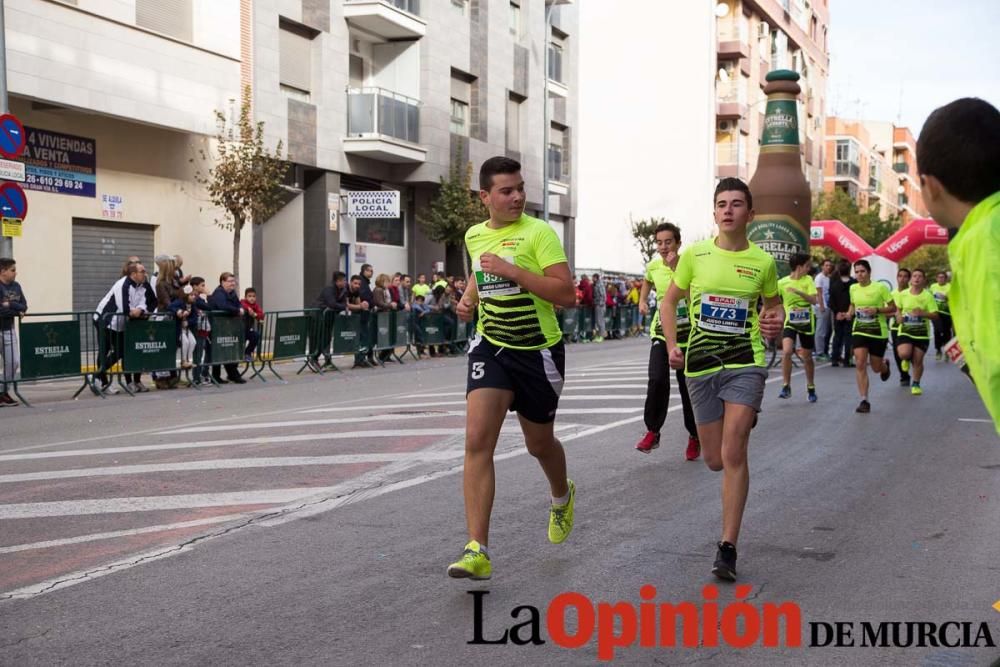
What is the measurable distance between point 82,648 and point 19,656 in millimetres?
220

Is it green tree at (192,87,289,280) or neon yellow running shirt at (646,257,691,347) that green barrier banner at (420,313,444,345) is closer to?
green tree at (192,87,289,280)

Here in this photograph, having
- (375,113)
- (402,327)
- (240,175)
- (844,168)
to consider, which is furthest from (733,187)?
(844,168)

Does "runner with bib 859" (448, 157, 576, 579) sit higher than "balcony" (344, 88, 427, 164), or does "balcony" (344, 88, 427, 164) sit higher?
"balcony" (344, 88, 427, 164)

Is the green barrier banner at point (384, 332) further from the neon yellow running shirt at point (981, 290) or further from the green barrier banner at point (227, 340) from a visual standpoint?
the neon yellow running shirt at point (981, 290)

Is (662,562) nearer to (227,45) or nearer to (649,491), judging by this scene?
(649,491)

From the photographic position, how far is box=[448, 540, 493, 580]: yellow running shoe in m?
5.27

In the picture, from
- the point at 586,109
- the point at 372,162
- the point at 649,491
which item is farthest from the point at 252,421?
the point at 586,109

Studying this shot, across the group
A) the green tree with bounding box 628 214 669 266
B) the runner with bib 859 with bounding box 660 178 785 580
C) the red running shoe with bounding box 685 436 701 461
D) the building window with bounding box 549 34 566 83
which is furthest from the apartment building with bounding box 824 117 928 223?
the runner with bib 859 with bounding box 660 178 785 580

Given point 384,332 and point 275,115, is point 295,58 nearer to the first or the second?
point 275,115

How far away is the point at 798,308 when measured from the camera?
1648 cm

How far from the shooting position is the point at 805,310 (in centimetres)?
1653

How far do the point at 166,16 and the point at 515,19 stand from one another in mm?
19140

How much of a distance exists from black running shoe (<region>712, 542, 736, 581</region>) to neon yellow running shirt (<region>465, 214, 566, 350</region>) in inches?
50.9

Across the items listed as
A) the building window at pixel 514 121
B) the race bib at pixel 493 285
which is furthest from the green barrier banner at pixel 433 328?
the race bib at pixel 493 285
